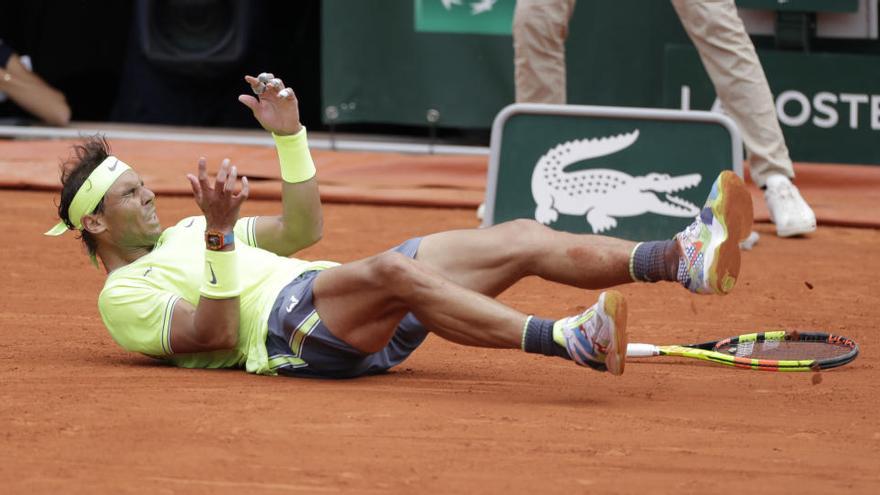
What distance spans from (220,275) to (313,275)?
39 centimetres

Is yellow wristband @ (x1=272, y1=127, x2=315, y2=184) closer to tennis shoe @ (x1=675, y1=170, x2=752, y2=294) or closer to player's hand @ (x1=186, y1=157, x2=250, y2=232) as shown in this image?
player's hand @ (x1=186, y1=157, x2=250, y2=232)

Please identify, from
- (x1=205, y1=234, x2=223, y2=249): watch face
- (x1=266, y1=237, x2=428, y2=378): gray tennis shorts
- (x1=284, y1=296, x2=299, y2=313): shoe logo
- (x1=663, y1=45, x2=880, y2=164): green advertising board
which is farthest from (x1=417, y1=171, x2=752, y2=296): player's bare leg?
(x1=663, y1=45, x2=880, y2=164): green advertising board

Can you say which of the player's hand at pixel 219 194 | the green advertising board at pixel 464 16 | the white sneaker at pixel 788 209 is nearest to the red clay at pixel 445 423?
the player's hand at pixel 219 194

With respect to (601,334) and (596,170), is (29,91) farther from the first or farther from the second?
(601,334)

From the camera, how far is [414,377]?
4871 mm

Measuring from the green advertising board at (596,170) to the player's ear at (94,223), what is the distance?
2.39 meters

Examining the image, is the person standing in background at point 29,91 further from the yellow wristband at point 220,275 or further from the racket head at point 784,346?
the racket head at point 784,346

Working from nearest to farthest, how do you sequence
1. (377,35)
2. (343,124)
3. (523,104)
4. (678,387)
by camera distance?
(678,387)
(523,104)
(377,35)
(343,124)

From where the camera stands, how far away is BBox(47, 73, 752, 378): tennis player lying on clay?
4.36 meters

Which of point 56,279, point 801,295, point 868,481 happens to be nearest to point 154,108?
point 56,279

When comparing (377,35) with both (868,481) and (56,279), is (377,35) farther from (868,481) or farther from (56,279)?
(868,481)

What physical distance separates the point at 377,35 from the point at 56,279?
3094mm

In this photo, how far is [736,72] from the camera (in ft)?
23.5

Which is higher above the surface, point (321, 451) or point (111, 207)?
point (111, 207)
